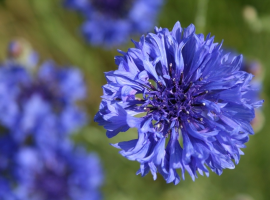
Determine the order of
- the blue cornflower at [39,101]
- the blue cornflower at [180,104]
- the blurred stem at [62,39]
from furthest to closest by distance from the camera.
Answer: the blurred stem at [62,39] → the blue cornflower at [39,101] → the blue cornflower at [180,104]

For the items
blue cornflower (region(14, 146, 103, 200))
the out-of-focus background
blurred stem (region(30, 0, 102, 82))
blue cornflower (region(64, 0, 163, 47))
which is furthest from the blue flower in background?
blurred stem (region(30, 0, 102, 82))

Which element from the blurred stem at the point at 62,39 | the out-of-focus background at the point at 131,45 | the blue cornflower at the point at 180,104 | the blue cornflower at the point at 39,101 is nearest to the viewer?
the blue cornflower at the point at 180,104

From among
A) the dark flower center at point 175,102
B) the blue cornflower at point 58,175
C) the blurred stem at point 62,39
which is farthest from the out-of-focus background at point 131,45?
the dark flower center at point 175,102

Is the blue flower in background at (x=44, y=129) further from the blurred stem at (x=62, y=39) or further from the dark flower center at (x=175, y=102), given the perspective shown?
the dark flower center at (x=175, y=102)

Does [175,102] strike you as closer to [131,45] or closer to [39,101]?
[39,101]

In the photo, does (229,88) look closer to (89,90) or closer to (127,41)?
(127,41)

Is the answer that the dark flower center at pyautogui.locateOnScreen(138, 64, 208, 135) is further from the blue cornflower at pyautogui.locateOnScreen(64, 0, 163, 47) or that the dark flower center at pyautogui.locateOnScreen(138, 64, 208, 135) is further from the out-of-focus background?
the blue cornflower at pyautogui.locateOnScreen(64, 0, 163, 47)
